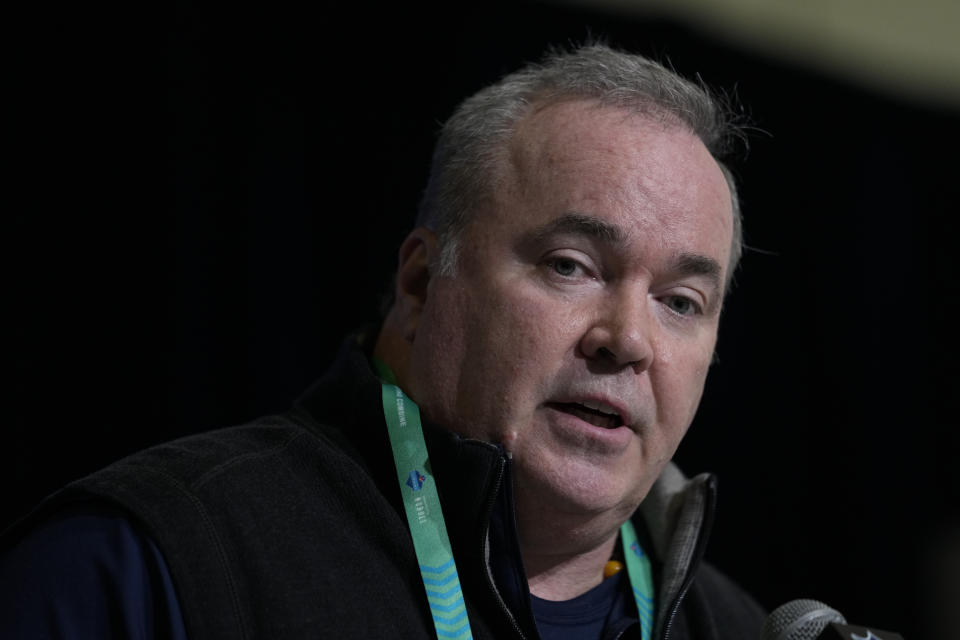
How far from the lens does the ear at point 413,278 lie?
174 cm

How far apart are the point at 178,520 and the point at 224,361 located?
146cm

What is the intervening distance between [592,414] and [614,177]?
38 cm

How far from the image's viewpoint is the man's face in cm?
153

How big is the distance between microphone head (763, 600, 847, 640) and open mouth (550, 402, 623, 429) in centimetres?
37

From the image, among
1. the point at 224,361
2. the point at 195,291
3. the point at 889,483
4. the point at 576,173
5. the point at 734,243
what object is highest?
the point at 576,173

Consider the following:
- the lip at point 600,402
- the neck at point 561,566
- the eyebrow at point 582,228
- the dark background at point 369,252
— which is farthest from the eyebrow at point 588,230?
the dark background at point 369,252

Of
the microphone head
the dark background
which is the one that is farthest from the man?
the dark background

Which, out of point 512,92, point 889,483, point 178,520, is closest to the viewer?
point 178,520

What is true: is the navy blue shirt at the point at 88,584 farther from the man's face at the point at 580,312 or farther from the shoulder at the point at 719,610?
the shoulder at the point at 719,610

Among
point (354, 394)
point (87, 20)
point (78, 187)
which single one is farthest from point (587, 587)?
point (87, 20)

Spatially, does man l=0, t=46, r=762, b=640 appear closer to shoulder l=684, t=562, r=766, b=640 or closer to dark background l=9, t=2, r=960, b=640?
shoulder l=684, t=562, r=766, b=640

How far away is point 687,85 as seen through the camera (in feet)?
6.13

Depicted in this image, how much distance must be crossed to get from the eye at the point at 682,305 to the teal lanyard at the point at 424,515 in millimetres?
461

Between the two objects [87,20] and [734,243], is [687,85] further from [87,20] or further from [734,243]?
[87,20]
